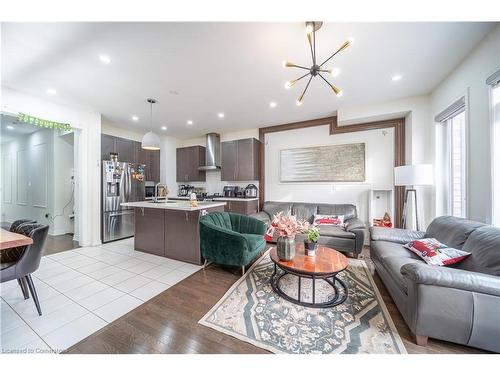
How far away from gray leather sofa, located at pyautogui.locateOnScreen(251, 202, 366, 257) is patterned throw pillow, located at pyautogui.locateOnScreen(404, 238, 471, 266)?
3.57 feet

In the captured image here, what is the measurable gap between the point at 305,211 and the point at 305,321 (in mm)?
2630

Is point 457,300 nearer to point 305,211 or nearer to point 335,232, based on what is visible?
point 335,232

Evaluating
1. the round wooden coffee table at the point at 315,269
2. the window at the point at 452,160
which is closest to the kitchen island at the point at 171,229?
the round wooden coffee table at the point at 315,269

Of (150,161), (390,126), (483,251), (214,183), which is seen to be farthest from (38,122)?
(390,126)

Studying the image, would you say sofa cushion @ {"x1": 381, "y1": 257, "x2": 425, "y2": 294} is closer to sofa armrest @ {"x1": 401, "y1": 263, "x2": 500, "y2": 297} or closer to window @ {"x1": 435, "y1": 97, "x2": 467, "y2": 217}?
sofa armrest @ {"x1": 401, "y1": 263, "x2": 500, "y2": 297}

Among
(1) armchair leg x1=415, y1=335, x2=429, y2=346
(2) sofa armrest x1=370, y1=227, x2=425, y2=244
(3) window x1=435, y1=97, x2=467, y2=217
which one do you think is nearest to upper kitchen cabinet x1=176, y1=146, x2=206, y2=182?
(2) sofa armrest x1=370, y1=227, x2=425, y2=244

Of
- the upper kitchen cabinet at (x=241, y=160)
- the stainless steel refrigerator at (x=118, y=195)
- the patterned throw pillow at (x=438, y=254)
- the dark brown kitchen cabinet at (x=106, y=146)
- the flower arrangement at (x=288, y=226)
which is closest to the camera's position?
the patterned throw pillow at (x=438, y=254)

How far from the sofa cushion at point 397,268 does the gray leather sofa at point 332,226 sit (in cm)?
107

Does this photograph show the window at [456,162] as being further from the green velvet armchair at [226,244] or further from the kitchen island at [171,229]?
the kitchen island at [171,229]

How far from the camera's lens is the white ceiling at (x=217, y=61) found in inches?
70.6

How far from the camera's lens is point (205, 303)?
1.92 m

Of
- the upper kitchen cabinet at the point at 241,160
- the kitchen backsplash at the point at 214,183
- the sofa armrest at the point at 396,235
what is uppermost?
the upper kitchen cabinet at the point at 241,160

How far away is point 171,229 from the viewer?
3076 mm

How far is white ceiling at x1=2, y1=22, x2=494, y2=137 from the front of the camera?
1.79 meters
